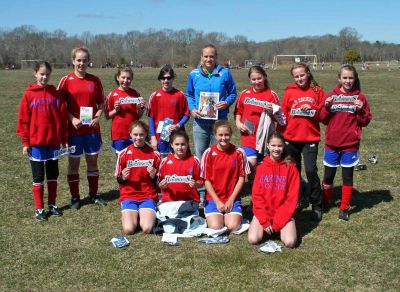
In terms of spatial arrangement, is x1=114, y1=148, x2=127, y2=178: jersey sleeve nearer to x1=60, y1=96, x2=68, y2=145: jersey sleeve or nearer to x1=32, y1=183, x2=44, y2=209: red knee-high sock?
x1=60, y1=96, x2=68, y2=145: jersey sleeve

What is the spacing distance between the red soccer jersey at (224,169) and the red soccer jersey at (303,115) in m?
0.80

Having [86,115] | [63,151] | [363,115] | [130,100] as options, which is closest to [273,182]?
[363,115]

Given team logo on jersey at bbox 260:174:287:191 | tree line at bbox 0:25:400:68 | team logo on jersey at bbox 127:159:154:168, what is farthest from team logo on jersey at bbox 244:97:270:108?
tree line at bbox 0:25:400:68

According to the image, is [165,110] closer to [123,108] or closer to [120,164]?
[123,108]

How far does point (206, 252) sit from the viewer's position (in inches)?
199

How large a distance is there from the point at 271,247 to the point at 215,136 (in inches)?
67.5

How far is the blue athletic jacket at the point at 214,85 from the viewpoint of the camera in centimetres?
648

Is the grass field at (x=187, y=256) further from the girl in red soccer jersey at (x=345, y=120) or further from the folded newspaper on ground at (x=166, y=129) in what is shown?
the folded newspaper on ground at (x=166, y=129)

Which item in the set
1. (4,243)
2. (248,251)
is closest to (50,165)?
(4,243)

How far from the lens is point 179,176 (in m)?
5.87

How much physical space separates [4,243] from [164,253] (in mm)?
1941

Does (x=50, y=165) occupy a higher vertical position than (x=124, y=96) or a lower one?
lower

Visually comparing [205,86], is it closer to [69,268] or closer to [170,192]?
[170,192]

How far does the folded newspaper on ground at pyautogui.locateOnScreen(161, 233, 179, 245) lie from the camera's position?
5258 mm
